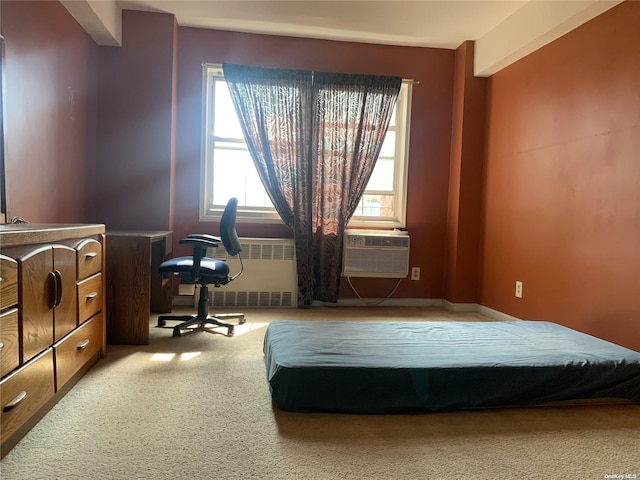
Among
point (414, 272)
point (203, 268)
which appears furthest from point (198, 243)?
point (414, 272)

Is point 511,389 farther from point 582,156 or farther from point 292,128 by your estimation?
point 292,128

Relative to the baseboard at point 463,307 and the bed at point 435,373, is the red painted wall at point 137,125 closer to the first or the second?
the bed at point 435,373

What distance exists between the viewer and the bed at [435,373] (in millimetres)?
1613

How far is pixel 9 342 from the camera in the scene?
1221 mm

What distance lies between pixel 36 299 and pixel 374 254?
272 centimetres

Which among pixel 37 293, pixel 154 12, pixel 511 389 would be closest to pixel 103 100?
pixel 154 12

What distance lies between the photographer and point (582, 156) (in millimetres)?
2566

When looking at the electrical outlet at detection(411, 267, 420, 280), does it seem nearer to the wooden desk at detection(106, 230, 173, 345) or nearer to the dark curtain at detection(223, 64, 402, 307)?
the dark curtain at detection(223, 64, 402, 307)

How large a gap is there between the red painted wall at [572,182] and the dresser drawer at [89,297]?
285 cm

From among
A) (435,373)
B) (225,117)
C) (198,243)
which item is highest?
(225,117)

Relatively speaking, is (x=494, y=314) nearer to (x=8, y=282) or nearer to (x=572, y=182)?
(x=572, y=182)

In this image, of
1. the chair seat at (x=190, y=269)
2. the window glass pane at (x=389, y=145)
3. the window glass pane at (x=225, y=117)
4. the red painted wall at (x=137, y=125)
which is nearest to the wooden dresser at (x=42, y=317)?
the chair seat at (x=190, y=269)

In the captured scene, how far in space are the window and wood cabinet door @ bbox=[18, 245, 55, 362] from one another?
215 cm

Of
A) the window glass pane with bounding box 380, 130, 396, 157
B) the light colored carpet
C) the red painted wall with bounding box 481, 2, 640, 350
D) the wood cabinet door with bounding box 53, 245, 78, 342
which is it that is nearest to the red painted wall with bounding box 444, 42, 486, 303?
the red painted wall with bounding box 481, 2, 640, 350
